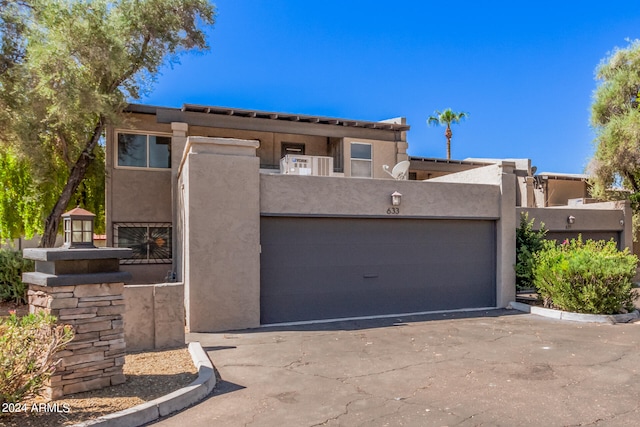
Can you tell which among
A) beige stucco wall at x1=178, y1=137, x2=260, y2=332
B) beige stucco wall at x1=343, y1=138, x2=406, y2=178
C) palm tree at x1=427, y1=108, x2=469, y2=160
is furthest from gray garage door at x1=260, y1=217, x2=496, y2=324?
palm tree at x1=427, y1=108, x2=469, y2=160

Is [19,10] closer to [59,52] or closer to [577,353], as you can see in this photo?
[59,52]

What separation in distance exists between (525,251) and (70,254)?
11553mm

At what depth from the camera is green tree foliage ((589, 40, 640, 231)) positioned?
17438 millimetres

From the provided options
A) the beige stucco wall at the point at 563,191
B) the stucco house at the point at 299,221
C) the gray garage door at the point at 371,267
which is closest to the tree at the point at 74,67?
the stucco house at the point at 299,221

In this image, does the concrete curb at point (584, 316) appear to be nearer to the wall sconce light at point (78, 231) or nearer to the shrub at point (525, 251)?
the shrub at point (525, 251)

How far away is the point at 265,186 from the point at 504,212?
22.8 ft

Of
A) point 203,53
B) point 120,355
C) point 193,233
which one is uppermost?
point 203,53

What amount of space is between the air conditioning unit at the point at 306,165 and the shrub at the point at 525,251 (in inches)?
250

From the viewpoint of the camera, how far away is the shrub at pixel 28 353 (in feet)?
14.6

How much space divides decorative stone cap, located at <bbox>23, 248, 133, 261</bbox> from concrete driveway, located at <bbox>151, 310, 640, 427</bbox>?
7.28ft

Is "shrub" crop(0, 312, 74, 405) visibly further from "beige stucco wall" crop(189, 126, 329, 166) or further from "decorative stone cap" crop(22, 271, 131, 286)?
"beige stucco wall" crop(189, 126, 329, 166)

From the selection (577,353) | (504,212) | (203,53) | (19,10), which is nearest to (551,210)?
(504,212)

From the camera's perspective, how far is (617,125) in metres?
17.7

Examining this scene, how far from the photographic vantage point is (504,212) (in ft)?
40.9
